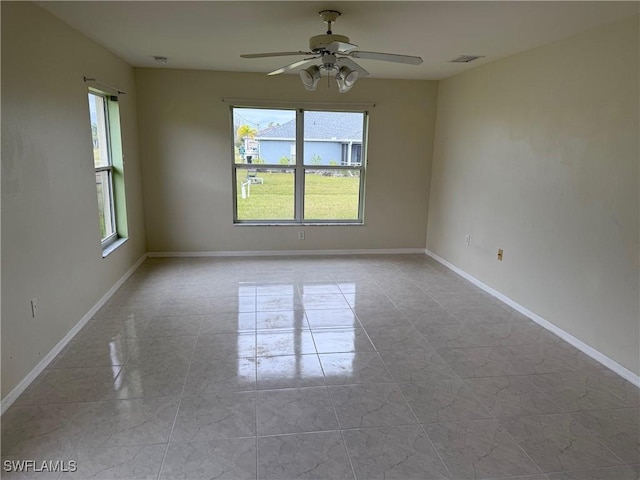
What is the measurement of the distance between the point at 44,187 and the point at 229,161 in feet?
8.41

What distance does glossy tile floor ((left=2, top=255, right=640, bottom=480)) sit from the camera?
6.15 feet

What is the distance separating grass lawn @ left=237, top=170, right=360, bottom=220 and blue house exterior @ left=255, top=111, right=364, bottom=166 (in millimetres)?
223

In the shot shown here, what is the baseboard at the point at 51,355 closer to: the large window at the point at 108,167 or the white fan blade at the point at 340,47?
the large window at the point at 108,167

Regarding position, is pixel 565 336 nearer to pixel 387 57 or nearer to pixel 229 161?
pixel 387 57

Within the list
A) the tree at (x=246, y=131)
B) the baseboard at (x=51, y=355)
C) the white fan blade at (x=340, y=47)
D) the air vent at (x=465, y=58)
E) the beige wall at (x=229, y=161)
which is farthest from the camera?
the tree at (x=246, y=131)

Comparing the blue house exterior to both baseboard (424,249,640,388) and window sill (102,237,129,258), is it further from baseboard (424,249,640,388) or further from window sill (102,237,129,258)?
baseboard (424,249,640,388)


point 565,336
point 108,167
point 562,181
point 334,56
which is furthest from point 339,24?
point 565,336

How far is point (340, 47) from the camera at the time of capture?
2.47 metres

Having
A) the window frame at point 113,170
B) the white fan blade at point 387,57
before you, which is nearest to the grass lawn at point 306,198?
the window frame at point 113,170

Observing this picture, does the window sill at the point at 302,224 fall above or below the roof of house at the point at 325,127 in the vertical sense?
below

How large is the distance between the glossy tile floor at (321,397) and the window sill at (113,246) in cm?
47

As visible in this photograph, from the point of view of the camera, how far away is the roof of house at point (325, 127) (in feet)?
16.7

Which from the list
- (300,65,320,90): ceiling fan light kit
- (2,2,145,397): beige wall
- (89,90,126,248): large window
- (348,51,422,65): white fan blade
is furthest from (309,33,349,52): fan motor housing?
(89,90,126,248): large window

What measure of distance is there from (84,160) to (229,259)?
7.31ft
